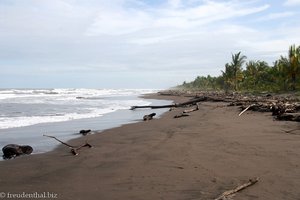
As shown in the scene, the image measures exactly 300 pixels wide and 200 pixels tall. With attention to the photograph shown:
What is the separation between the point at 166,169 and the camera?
7.46m

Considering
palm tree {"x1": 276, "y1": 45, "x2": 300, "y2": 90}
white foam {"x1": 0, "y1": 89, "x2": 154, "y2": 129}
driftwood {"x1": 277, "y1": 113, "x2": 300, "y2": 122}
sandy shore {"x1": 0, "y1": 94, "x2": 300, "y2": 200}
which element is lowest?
sandy shore {"x1": 0, "y1": 94, "x2": 300, "y2": 200}

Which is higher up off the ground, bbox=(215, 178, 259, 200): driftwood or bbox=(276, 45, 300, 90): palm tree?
bbox=(276, 45, 300, 90): palm tree

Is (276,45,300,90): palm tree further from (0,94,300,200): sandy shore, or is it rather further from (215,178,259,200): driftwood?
(215,178,259,200): driftwood

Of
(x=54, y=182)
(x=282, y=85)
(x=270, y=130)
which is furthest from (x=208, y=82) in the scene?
(x=54, y=182)

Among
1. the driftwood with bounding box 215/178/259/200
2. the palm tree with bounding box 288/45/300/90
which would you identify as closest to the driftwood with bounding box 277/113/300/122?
the driftwood with bounding box 215/178/259/200

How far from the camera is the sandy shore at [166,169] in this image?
5.94m

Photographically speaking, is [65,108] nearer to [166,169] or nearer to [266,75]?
[166,169]

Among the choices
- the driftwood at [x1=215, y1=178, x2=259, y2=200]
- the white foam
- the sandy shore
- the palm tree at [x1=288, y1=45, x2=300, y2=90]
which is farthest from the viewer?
the palm tree at [x1=288, y1=45, x2=300, y2=90]

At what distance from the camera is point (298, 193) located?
560cm

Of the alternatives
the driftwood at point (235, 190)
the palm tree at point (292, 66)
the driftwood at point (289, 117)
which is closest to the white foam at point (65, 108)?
the driftwood at point (289, 117)

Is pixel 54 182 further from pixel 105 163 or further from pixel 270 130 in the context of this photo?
pixel 270 130

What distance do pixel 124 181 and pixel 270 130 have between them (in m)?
7.85

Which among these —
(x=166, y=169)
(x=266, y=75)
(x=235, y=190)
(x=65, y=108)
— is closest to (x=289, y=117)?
(x=166, y=169)

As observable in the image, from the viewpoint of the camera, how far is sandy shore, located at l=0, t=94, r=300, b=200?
5938 millimetres
